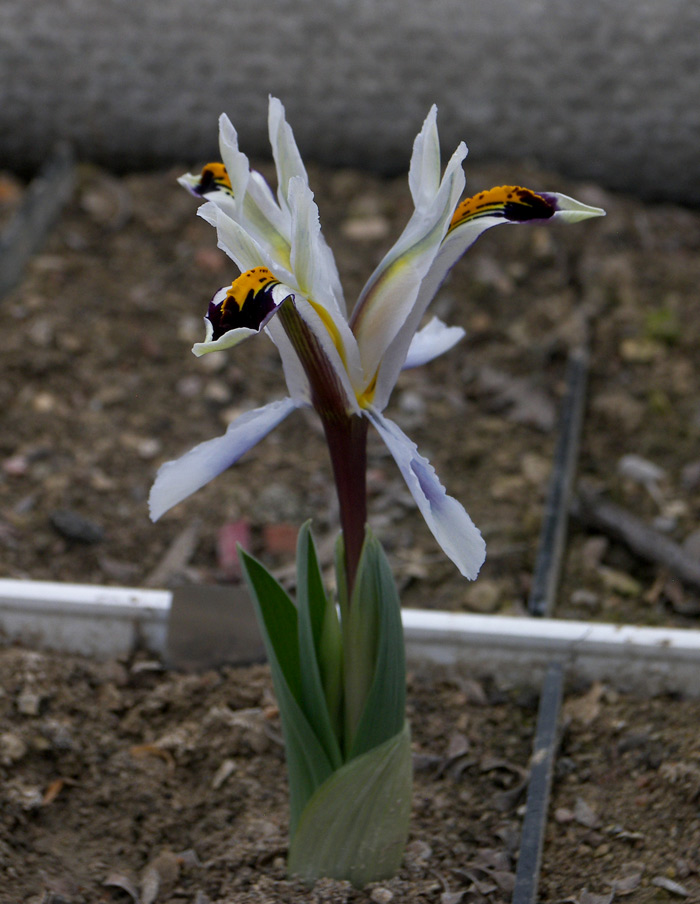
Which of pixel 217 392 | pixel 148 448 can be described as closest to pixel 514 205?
pixel 148 448

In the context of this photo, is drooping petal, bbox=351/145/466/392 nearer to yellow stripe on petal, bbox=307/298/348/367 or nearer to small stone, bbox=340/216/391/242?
yellow stripe on petal, bbox=307/298/348/367

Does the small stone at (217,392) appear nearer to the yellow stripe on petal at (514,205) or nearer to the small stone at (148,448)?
the small stone at (148,448)

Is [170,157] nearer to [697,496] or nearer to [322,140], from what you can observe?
[322,140]

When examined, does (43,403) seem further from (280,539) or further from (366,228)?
(366,228)

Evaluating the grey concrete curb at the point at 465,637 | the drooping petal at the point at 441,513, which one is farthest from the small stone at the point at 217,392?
the drooping petal at the point at 441,513

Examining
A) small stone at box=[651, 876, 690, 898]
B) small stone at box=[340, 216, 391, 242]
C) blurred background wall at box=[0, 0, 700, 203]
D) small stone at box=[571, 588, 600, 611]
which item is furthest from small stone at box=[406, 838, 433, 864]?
blurred background wall at box=[0, 0, 700, 203]

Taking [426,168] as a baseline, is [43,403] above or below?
below

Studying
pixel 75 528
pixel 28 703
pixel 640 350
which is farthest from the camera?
pixel 640 350
